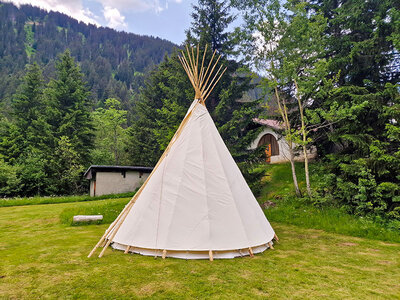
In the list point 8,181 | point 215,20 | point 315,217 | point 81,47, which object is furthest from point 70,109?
point 81,47

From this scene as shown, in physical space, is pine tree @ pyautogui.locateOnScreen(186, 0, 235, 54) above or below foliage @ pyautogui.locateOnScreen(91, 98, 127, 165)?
above

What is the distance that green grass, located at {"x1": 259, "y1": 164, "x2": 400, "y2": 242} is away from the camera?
7.01 meters

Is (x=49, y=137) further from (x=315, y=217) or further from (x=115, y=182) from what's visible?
(x=315, y=217)

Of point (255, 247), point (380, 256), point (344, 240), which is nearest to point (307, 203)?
point (344, 240)

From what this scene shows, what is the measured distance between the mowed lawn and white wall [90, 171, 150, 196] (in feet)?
42.0

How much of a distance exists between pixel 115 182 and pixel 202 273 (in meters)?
16.9

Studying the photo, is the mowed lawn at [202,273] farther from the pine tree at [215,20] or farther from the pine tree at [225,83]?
the pine tree at [215,20]

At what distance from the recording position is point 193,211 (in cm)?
497

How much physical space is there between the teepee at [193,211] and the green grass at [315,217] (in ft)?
10.9

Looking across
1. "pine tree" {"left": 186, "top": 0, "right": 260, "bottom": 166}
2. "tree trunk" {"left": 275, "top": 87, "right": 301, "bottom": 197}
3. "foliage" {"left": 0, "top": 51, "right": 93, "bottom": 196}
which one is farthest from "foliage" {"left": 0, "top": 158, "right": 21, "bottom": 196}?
"tree trunk" {"left": 275, "top": 87, "right": 301, "bottom": 197}

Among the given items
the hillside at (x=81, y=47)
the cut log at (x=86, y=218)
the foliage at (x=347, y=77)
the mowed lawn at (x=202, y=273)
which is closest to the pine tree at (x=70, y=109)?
the cut log at (x=86, y=218)

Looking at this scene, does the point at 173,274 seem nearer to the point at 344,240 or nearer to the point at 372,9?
the point at 344,240

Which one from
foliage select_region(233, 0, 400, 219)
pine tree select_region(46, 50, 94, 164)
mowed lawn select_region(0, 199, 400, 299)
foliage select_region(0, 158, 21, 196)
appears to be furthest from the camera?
pine tree select_region(46, 50, 94, 164)

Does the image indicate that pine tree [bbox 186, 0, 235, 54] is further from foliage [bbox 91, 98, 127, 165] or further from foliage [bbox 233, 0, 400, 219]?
foliage [bbox 91, 98, 127, 165]
